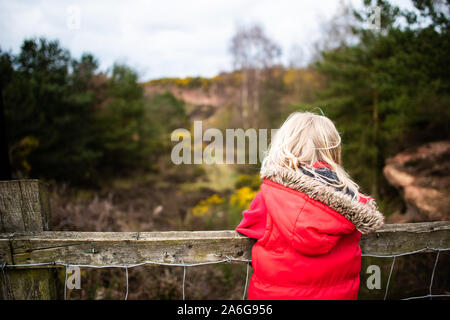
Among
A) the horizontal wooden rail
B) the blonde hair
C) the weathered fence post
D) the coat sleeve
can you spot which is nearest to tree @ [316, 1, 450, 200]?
the blonde hair

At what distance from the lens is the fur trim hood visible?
105 cm

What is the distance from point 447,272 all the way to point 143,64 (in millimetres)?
17265

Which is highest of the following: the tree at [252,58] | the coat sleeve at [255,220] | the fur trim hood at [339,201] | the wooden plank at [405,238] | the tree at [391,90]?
the tree at [252,58]

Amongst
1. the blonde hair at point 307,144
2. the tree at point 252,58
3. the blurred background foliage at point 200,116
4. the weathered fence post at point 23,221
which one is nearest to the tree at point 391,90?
the blurred background foliage at point 200,116

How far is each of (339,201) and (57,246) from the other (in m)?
1.38

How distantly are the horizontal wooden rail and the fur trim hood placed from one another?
45cm

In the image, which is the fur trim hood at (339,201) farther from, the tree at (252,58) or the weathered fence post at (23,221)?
the tree at (252,58)

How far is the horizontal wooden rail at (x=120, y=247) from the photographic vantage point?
1293mm

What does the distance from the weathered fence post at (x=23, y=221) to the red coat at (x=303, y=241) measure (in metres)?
1.06

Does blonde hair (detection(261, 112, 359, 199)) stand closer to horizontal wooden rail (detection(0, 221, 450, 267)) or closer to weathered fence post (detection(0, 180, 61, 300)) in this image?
horizontal wooden rail (detection(0, 221, 450, 267))

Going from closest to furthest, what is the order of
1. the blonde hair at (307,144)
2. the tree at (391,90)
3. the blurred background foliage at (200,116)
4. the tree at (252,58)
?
the blonde hair at (307,144) → the tree at (391,90) → the blurred background foliage at (200,116) → the tree at (252,58)

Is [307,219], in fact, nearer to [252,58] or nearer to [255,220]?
[255,220]

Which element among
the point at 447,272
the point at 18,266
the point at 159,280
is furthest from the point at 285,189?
the point at 447,272
